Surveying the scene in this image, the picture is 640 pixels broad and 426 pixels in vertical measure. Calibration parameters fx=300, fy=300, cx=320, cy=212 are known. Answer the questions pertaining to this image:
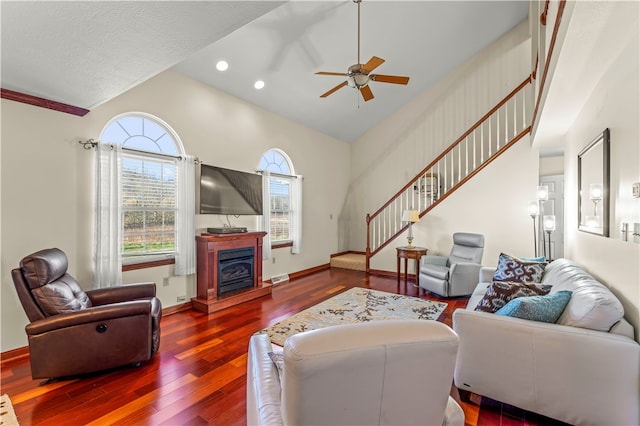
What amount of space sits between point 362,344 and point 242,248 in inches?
145

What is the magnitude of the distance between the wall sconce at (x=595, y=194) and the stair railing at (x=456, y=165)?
9.07ft

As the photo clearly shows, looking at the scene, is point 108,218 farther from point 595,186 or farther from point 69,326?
point 595,186

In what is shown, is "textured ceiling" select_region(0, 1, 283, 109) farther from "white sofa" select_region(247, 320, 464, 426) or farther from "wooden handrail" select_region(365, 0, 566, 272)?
"wooden handrail" select_region(365, 0, 566, 272)

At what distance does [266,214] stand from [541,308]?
3.99 meters

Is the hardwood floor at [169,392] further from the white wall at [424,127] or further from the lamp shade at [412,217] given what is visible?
the white wall at [424,127]

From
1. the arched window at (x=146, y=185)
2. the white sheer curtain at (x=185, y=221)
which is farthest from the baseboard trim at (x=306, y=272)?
the arched window at (x=146, y=185)

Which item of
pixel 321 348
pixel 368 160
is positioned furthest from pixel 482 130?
pixel 321 348

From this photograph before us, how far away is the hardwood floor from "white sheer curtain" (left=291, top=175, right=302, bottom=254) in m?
2.65

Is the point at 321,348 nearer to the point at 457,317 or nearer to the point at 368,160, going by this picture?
the point at 457,317

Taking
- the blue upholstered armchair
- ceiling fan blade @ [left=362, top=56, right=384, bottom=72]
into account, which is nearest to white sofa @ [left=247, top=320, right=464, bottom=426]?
ceiling fan blade @ [left=362, top=56, right=384, bottom=72]

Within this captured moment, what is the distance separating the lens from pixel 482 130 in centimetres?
566

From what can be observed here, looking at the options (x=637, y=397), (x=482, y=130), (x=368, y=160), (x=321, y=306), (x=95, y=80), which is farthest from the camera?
(x=368, y=160)

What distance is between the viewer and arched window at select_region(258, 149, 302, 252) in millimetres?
5461

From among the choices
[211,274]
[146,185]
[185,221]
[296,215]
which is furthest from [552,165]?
[146,185]
